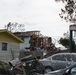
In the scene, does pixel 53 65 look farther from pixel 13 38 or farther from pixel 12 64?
pixel 13 38

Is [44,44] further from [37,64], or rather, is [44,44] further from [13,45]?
[37,64]

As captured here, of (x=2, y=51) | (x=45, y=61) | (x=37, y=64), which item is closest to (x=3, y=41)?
(x=2, y=51)

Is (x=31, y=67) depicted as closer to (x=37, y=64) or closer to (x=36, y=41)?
(x=37, y=64)

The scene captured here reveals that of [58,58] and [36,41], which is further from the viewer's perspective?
[36,41]

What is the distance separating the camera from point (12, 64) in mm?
17375

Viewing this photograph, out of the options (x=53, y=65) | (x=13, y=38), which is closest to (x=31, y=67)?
(x=53, y=65)

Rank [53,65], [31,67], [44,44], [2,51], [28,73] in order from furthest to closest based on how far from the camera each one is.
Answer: [44,44], [2,51], [53,65], [31,67], [28,73]

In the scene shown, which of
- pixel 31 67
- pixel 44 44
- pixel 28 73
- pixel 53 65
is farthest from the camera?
pixel 44 44

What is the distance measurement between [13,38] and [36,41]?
1343cm

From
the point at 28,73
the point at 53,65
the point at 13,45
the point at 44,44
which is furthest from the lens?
the point at 44,44

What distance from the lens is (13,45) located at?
39562 mm

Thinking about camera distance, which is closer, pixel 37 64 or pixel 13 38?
pixel 37 64

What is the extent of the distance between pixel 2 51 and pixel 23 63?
757 inches

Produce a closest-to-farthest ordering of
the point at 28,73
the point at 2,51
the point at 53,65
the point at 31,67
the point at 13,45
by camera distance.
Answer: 1. the point at 28,73
2. the point at 31,67
3. the point at 53,65
4. the point at 2,51
5. the point at 13,45
